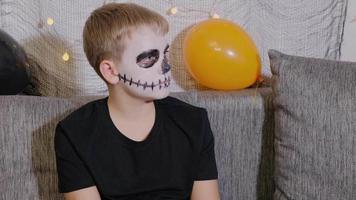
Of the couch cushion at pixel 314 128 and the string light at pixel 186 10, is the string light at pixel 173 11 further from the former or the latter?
the couch cushion at pixel 314 128

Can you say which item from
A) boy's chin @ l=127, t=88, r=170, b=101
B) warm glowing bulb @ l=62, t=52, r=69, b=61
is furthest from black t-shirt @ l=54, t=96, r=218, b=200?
warm glowing bulb @ l=62, t=52, r=69, b=61

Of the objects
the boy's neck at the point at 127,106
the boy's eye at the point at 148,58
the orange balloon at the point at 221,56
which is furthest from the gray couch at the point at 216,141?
the boy's eye at the point at 148,58

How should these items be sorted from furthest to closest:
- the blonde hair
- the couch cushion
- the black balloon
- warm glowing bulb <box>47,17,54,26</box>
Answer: warm glowing bulb <box>47,17,54,26</box> → the black balloon → the couch cushion → the blonde hair

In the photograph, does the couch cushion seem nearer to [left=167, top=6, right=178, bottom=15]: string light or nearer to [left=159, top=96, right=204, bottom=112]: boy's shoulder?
[left=159, top=96, right=204, bottom=112]: boy's shoulder

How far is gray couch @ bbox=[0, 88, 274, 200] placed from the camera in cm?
125

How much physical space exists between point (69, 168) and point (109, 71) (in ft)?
0.84

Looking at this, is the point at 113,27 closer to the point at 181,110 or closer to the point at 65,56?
the point at 181,110

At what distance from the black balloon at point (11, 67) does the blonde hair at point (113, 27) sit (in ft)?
1.12

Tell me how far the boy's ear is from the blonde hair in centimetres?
1

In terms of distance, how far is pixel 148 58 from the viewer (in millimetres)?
1088

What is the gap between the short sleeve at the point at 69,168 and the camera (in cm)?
113

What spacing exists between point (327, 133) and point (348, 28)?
0.67 meters

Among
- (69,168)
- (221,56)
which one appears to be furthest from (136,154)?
(221,56)

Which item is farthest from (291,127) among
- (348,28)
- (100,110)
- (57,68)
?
(57,68)
